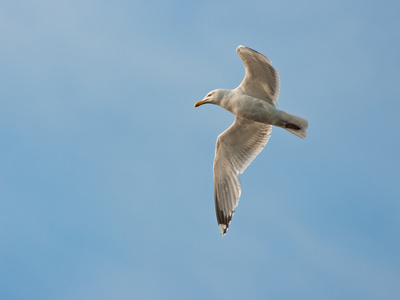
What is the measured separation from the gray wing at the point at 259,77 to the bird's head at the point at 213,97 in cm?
35

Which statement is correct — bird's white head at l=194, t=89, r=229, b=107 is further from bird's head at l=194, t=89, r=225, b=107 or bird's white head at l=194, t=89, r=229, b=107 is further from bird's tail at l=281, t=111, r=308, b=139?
bird's tail at l=281, t=111, r=308, b=139

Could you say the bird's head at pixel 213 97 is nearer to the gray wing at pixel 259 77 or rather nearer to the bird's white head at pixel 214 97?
the bird's white head at pixel 214 97

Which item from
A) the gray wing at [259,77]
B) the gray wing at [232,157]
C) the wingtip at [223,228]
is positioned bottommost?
the wingtip at [223,228]

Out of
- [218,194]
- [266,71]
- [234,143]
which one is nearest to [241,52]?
[266,71]

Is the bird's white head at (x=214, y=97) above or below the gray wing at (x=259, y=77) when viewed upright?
below

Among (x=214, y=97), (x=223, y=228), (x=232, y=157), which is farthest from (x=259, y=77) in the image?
(x=223, y=228)

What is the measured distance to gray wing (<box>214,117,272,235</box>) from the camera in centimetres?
1030

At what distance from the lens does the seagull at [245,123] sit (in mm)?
9352

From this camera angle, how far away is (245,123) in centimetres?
1019

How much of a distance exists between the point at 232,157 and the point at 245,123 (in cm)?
69

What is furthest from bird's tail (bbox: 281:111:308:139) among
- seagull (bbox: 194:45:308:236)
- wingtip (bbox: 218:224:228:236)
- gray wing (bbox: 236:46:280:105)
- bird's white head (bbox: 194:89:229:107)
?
wingtip (bbox: 218:224:228:236)

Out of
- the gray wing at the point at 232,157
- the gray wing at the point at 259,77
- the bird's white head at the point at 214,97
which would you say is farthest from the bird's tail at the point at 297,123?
the bird's white head at the point at 214,97

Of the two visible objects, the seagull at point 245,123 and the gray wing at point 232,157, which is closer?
the seagull at point 245,123

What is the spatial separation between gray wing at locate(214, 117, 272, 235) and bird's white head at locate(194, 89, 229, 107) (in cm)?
60
